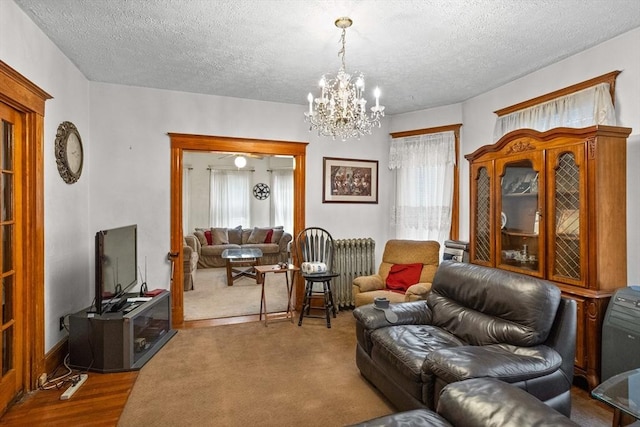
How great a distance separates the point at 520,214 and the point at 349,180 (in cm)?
220

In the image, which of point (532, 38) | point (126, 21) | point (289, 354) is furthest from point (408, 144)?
point (126, 21)

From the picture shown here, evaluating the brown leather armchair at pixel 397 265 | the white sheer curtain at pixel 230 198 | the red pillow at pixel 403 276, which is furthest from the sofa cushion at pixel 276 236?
the red pillow at pixel 403 276

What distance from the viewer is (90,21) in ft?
8.32

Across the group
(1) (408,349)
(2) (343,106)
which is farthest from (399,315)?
(2) (343,106)

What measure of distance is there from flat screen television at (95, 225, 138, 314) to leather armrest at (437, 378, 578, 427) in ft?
8.59

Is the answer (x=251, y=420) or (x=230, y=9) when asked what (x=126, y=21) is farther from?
(x=251, y=420)

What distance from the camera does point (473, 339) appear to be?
8.18 ft

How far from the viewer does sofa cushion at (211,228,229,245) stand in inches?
319

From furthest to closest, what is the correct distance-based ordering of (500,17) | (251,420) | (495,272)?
(495,272), (500,17), (251,420)

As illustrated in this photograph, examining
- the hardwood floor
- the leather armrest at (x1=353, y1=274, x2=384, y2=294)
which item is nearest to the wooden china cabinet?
the hardwood floor

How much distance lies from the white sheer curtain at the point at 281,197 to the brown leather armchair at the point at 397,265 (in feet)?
16.2

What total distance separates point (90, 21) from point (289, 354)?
10.0 feet

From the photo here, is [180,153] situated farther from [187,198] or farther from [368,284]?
[187,198]

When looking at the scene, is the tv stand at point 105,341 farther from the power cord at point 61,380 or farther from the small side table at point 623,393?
the small side table at point 623,393
